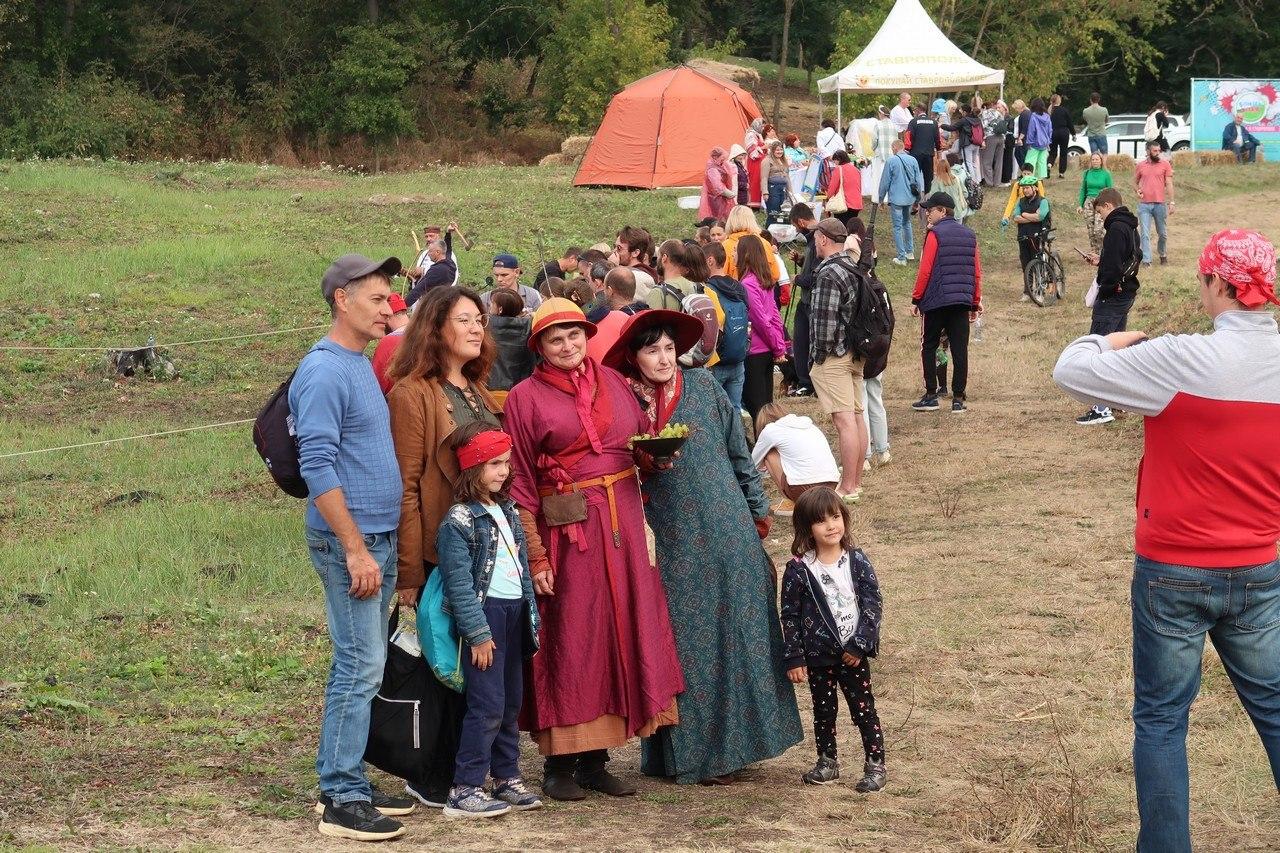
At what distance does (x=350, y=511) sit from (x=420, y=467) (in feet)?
1.29

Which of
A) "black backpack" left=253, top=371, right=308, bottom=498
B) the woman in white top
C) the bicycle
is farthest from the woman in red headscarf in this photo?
the bicycle

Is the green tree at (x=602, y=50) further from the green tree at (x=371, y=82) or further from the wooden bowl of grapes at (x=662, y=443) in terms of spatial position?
the wooden bowl of grapes at (x=662, y=443)

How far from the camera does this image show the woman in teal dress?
222 inches

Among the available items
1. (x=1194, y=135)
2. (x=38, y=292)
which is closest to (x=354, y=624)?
(x=38, y=292)

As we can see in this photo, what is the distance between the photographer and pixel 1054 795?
210 inches

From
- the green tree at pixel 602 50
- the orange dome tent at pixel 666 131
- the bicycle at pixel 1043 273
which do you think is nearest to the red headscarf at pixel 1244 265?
the bicycle at pixel 1043 273

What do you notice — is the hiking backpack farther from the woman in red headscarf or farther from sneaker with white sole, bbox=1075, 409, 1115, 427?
the woman in red headscarf

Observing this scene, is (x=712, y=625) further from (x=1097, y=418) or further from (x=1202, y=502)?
(x=1097, y=418)

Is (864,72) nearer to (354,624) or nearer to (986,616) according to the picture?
(986,616)

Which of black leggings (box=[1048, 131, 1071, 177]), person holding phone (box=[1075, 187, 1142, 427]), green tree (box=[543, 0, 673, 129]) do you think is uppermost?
green tree (box=[543, 0, 673, 129])

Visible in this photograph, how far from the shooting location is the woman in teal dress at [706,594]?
5645 mm

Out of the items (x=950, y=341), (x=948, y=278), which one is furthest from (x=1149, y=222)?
(x=948, y=278)

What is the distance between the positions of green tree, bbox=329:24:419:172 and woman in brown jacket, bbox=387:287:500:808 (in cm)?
4212

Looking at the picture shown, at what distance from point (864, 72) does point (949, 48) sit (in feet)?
6.28
